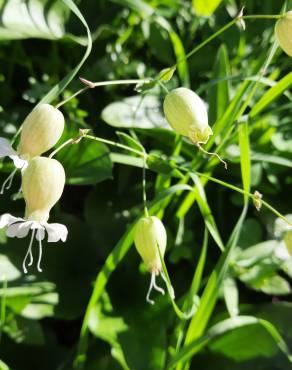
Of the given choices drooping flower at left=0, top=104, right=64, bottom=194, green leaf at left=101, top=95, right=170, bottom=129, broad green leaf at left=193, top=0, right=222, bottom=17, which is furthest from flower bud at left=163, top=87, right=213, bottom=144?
broad green leaf at left=193, top=0, right=222, bottom=17

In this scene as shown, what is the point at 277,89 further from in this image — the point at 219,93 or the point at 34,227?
the point at 34,227

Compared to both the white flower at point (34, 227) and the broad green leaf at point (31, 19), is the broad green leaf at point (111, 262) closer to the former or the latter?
the white flower at point (34, 227)

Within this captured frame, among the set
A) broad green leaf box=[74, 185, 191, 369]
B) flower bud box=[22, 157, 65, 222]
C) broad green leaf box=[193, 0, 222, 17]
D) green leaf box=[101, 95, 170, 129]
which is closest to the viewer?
flower bud box=[22, 157, 65, 222]

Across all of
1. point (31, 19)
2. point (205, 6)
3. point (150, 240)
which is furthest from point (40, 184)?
point (205, 6)

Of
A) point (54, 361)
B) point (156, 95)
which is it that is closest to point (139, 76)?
point (156, 95)

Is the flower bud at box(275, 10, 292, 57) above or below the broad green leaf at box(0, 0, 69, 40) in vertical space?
above

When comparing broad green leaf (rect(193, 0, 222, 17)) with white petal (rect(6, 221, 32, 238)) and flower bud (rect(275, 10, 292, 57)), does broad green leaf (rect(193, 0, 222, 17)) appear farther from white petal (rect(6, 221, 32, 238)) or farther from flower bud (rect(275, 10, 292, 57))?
white petal (rect(6, 221, 32, 238))

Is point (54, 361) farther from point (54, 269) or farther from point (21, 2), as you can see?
point (21, 2)
